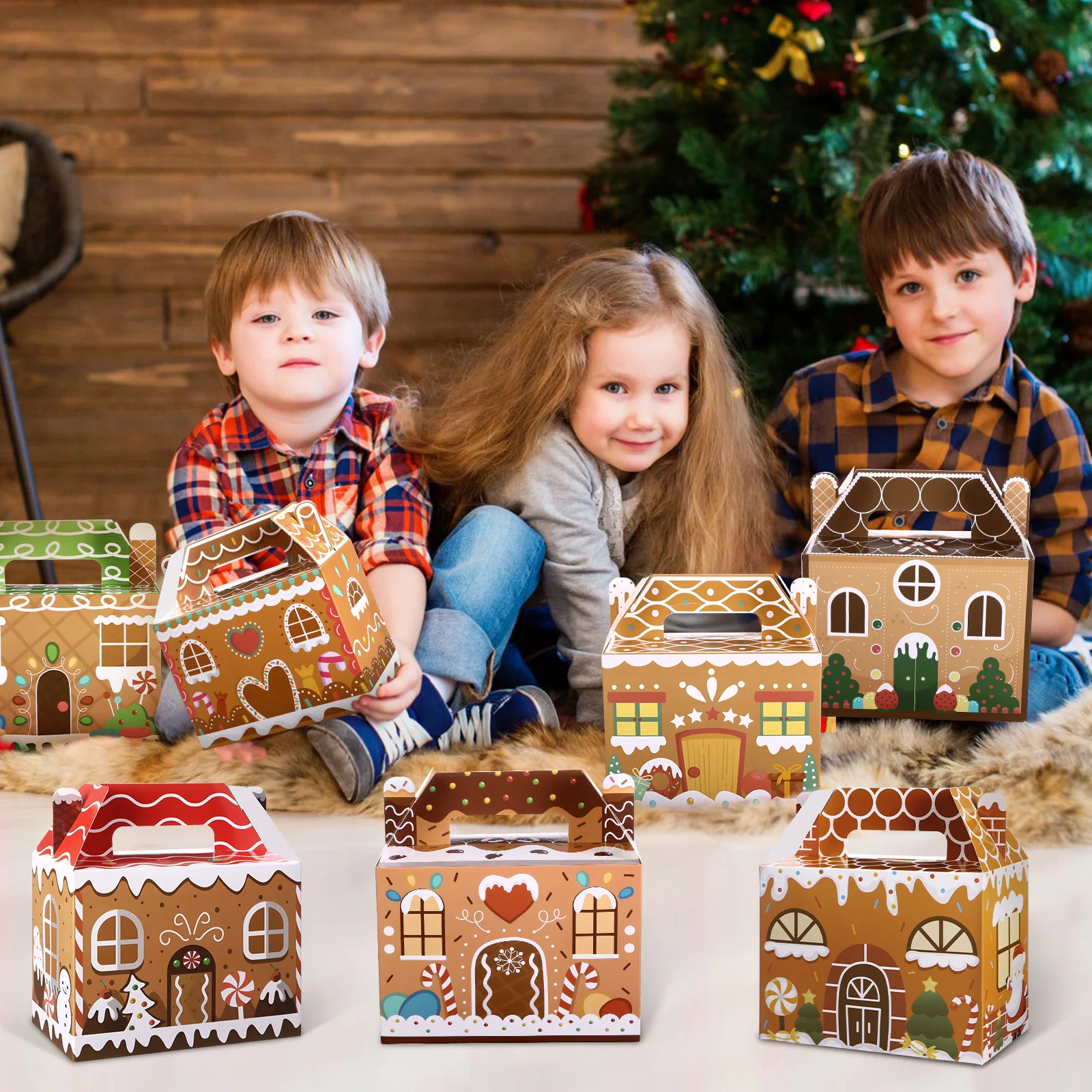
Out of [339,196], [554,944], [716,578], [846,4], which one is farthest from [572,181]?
[554,944]

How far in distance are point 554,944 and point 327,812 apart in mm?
491

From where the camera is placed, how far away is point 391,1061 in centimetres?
75

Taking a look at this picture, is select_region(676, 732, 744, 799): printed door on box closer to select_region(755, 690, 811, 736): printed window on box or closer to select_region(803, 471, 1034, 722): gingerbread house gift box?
select_region(755, 690, 811, 736): printed window on box

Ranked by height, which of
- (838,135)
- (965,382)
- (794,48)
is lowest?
(965,382)

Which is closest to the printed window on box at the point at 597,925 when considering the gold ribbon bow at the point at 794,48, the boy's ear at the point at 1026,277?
the boy's ear at the point at 1026,277

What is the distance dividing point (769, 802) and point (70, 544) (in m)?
0.81

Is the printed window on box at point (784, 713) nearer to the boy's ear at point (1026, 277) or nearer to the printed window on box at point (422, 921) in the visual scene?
the printed window on box at point (422, 921)

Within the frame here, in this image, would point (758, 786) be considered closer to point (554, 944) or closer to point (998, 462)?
point (554, 944)

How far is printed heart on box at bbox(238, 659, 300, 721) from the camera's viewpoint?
1.18 m

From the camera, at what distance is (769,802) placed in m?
1.14

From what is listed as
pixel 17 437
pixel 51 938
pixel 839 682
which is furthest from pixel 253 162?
pixel 51 938

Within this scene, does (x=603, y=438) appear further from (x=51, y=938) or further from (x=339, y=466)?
(x=51, y=938)

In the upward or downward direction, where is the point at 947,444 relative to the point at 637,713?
upward

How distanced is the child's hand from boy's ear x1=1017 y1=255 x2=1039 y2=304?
2.90 feet
